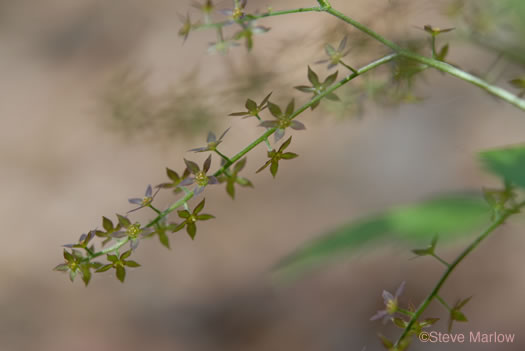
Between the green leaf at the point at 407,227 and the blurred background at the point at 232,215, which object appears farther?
the blurred background at the point at 232,215

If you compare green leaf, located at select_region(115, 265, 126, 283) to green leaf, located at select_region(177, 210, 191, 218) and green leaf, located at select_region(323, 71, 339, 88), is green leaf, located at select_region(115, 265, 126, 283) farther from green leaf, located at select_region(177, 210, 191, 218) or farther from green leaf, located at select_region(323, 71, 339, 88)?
green leaf, located at select_region(323, 71, 339, 88)

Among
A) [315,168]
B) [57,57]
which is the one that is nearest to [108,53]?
[57,57]

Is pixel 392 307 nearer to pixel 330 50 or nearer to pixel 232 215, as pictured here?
pixel 330 50

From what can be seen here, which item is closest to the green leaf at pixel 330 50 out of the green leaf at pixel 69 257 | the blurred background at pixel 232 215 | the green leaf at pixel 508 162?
the green leaf at pixel 508 162

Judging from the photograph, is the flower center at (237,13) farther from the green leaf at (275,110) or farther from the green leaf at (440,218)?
the green leaf at (440,218)

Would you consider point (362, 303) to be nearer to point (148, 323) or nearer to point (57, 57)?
point (148, 323)

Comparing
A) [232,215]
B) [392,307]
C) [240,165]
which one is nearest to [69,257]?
[240,165]
